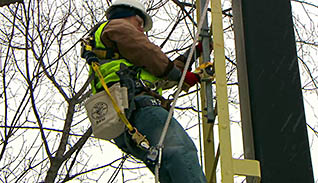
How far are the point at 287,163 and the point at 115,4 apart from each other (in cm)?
157

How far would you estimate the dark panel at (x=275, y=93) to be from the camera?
2523 millimetres

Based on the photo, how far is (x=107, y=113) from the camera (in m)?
3.07

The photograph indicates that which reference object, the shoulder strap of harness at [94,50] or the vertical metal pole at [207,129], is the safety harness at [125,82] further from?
the vertical metal pole at [207,129]

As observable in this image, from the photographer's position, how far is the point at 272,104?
2.60m

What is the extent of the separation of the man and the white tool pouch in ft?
0.16

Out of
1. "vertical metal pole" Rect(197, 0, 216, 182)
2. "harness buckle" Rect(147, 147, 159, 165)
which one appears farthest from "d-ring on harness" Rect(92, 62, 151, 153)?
"vertical metal pole" Rect(197, 0, 216, 182)

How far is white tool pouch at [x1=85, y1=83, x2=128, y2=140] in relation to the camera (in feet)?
9.92

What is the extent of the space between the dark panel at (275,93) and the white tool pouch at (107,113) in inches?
29.9

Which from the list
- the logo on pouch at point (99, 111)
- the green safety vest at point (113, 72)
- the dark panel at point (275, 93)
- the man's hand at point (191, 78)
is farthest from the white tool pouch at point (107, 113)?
the dark panel at point (275, 93)

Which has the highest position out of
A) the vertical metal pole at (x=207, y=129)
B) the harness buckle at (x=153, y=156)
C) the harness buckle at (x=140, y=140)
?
the vertical metal pole at (x=207, y=129)

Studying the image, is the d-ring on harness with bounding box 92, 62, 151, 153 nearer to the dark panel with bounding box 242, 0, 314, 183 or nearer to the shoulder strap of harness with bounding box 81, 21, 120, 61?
the shoulder strap of harness with bounding box 81, 21, 120, 61

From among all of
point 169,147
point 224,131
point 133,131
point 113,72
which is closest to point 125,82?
point 113,72

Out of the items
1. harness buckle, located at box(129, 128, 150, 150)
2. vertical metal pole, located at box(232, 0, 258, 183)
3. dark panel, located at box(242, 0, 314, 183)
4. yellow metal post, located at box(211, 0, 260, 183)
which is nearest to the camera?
yellow metal post, located at box(211, 0, 260, 183)

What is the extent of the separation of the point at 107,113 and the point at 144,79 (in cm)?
32
